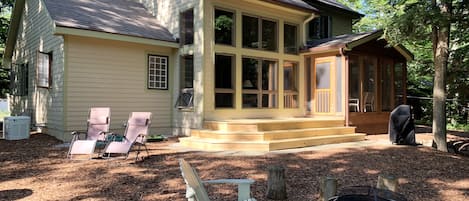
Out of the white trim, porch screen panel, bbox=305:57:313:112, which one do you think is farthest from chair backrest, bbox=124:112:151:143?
porch screen panel, bbox=305:57:313:112

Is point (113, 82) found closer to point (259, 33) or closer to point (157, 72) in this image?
point (157, 72)

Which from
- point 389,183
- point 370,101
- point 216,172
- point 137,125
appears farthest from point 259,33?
point 389,183

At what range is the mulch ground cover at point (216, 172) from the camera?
4.63 m

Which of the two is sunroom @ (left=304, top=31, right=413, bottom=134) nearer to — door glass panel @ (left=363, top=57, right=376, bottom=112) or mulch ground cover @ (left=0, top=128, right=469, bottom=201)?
door glass panel @ (left=363, top=57, right=376, bottom=112)

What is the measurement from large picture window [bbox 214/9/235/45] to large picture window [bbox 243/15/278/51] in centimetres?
49

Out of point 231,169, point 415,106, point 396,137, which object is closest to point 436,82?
point 396,137

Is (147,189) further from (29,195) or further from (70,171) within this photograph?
(70,171)

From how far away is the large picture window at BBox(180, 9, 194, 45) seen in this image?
36.2 feet

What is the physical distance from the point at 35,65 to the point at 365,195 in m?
12.7

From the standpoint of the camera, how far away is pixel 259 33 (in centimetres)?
1165

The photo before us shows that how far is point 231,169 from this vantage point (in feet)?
19.4

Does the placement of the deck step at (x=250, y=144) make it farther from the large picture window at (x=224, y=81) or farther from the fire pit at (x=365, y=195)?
the fire pit at (x=365, y=195)

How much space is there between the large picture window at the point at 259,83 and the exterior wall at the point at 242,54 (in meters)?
0.17

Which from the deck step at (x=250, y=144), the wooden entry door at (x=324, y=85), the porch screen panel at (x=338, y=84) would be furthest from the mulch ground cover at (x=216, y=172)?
the wooden entry door at (x=324, y=85)
